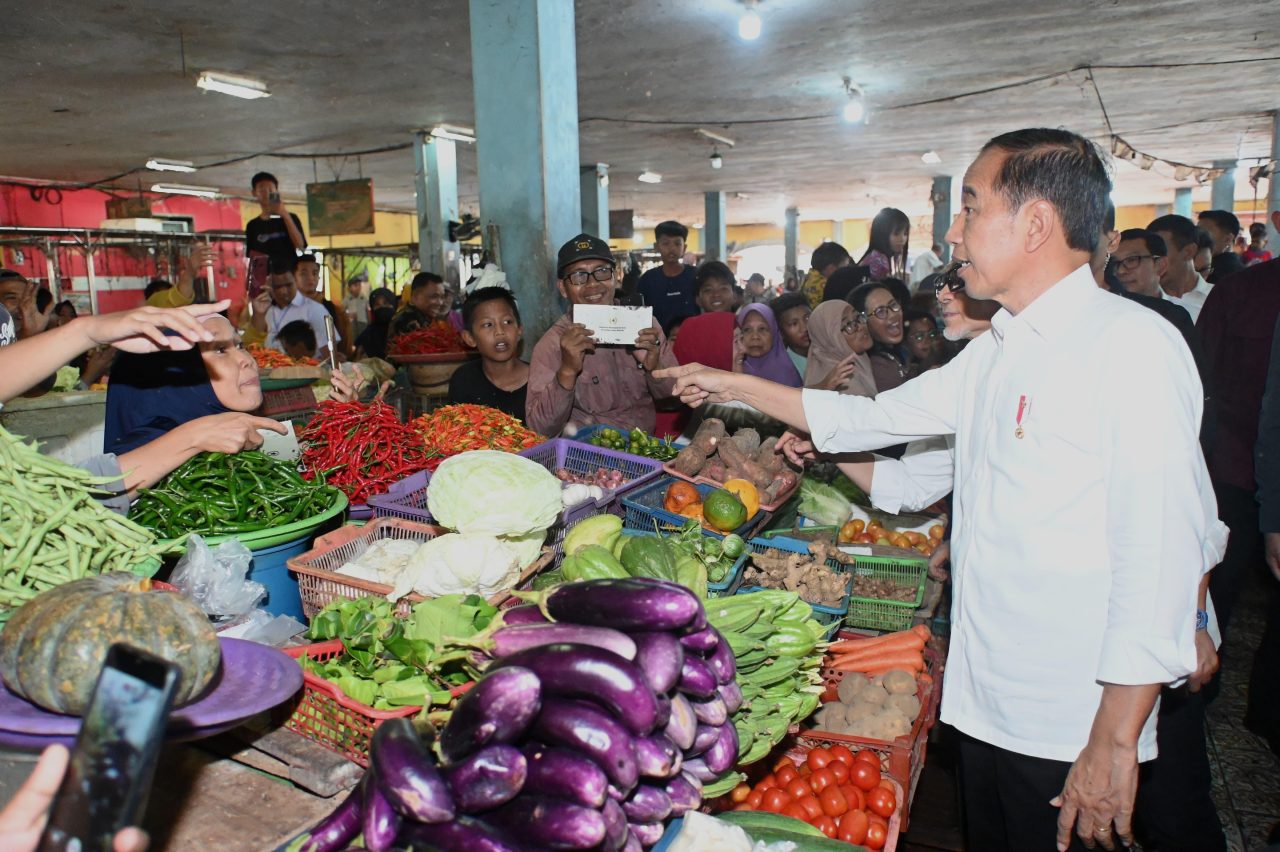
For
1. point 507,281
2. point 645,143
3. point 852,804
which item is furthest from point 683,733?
point 645,143

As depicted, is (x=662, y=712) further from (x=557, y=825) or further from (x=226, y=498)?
(x=226, y=498)

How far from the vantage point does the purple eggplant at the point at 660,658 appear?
4.70 feet

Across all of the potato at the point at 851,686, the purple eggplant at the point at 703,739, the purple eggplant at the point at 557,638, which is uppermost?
the purple eggplant at the point at 557,638

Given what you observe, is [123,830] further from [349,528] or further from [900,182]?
[900,182]

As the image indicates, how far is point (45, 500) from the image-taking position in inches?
78.4

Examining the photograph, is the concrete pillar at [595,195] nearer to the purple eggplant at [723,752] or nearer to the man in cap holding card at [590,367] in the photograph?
the man in cap holding card at [590,367]

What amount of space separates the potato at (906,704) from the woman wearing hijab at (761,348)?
9.70 ft

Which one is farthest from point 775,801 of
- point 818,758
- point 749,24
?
point 749,24

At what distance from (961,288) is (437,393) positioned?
152 inches

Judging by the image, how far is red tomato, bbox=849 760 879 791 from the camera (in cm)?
273

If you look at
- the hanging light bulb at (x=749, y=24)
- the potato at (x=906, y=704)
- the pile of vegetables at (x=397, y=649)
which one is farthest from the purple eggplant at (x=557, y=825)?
the hanging light bulb at (x=749, y=24)

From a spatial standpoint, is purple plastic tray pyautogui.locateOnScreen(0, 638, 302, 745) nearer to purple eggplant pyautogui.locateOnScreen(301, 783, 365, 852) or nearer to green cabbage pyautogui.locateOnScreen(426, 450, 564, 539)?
purple eggplant pyautogui.locateOnScreen(301, 783, 365, 852)

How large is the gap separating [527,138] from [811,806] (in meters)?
5.02

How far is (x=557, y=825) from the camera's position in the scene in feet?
4.12
